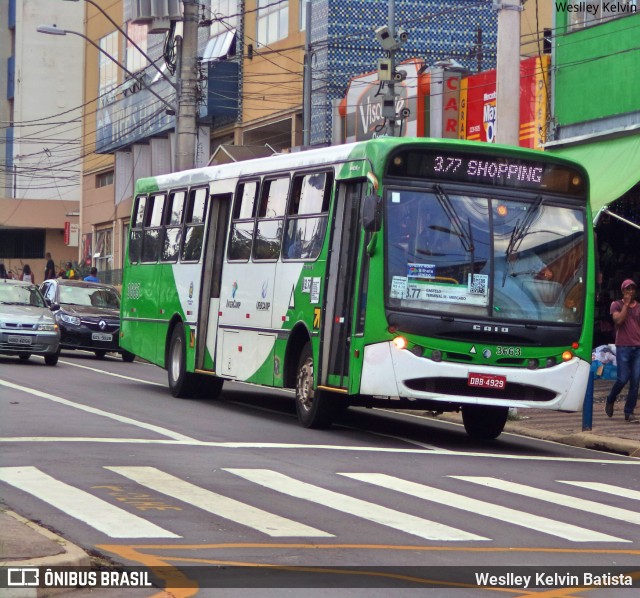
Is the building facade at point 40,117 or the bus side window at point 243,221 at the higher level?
the building facade at point 40,117

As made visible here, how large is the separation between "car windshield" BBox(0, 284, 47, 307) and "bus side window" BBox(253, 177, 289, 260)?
9.84 metres

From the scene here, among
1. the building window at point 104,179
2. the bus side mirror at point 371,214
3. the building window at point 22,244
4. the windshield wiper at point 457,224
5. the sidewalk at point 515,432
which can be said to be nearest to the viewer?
the sidewalk at point 515,432

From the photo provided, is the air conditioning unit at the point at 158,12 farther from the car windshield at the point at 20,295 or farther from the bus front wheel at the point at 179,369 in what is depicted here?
the bus front wheel at the point at 179,369

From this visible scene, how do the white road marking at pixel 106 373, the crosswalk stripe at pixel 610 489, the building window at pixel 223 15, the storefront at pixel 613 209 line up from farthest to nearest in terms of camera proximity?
1. the building window at pixel 223 15
2. the white road marking at pixel 106 373
3. the storefront at pixel 613 209
4. the crosswalk stripe at pixel 610 489

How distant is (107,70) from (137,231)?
3585 cm

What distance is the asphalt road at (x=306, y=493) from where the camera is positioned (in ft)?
28.5

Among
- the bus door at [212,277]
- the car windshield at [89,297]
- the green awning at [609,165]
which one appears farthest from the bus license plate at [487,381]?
the car windshield at [89,297]

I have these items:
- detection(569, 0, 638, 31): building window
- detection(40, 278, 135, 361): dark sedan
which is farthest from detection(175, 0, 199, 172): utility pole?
detection(569, 0, 638, 31): building window

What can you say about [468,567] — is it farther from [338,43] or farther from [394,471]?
[338,43]

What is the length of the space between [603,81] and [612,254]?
3.03 m

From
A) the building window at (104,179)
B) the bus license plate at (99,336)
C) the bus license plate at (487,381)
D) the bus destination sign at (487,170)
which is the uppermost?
the building window at (104,179)

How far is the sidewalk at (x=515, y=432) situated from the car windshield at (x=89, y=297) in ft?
36.3

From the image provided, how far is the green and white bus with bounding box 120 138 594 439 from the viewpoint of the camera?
1508 centimetres

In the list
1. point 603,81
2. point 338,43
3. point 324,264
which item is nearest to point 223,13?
point 338,43
